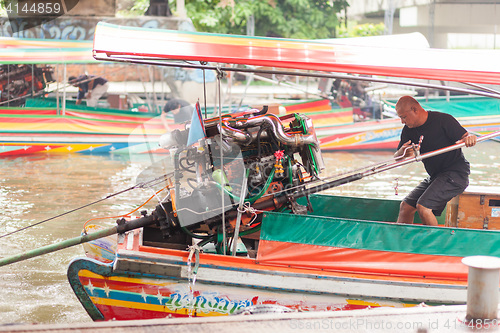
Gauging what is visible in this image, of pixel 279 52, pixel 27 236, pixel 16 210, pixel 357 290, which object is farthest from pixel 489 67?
pixel 16 210

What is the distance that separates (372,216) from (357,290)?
4.91ft

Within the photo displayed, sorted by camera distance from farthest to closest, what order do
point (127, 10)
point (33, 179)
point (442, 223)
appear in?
1. point (127, 10)
2. point (33, 179)
3. point (442, 223)

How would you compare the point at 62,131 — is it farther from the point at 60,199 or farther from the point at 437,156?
the point at 437,156

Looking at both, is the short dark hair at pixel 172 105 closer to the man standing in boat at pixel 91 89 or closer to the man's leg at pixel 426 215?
the man standing in boat at pixel 91 89

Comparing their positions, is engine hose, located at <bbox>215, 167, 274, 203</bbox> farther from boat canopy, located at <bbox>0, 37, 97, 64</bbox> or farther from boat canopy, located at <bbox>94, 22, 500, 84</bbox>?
boat canopy, located at <bbox>0, 37, 97, 64</bbox>

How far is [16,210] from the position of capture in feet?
28.6

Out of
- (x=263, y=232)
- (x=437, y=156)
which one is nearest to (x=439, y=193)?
(x=437, y=156)

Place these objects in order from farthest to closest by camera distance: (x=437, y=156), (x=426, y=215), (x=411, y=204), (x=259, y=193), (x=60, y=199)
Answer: (x=60, y=199) < (x=411, y=204) < (x=437, y=156) < (x=426, y=215) < (x=259, y=193)

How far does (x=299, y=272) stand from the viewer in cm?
448

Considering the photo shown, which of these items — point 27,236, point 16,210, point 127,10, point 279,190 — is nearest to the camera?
point 279,190

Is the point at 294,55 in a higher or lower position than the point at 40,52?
lower

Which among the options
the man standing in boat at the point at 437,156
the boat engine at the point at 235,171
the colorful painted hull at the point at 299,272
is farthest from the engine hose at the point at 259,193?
the man standing in boat at the point at 437,156

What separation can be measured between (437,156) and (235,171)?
182cm

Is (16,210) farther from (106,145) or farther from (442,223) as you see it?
(442,223)
